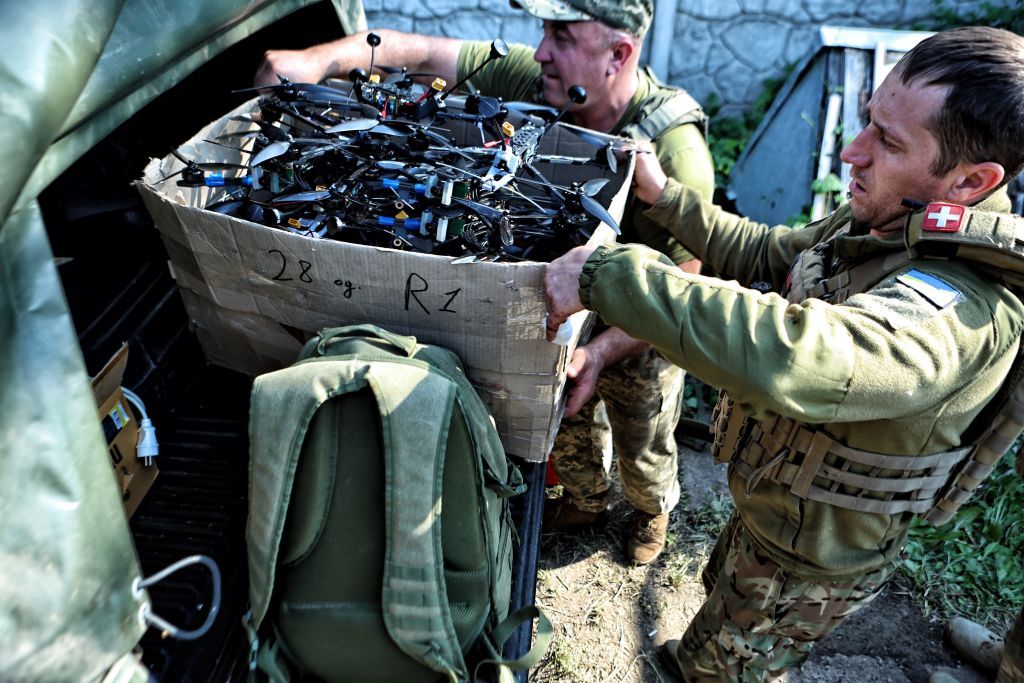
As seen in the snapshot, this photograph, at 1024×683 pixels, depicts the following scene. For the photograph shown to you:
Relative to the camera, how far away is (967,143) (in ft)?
4.82

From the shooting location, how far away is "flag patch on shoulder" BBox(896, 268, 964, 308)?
4.59ft

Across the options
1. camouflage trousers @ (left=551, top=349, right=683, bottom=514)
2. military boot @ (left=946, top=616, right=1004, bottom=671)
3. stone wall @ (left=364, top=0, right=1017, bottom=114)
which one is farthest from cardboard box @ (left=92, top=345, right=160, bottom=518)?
stone wall @ (left=364, top=0, right=1017, bottom=114)

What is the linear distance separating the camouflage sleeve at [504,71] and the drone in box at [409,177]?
66 centimetres

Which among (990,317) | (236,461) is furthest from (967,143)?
(236,461)

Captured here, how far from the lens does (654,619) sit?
2900 mm

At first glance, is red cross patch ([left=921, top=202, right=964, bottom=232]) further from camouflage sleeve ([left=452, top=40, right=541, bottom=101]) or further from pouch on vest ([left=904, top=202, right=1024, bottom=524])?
camouflage sleeve ([left=452, top=40, right=541, bottom=101])

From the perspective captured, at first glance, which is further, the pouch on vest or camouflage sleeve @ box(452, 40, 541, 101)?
camouflage sleeve @ box(452, 40, 541, 101)

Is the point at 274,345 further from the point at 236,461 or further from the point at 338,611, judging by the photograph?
the point at 338,611

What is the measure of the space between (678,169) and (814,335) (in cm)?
117

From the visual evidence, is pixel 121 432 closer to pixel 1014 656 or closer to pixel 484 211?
pixel 484 211

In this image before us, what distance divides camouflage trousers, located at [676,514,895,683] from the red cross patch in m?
1.00

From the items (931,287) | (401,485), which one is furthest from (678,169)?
(401,485)

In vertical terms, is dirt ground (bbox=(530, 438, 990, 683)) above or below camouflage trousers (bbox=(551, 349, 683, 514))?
below

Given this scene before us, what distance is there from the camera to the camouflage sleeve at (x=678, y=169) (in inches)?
91.3
